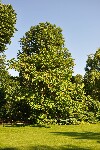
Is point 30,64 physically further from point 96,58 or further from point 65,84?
point 96,58

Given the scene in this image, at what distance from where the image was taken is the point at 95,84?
7550 centimetres

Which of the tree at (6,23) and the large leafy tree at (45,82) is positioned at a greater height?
the tree at (6,23)

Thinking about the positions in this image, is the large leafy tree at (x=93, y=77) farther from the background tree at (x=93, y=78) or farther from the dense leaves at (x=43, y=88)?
the dense leaves at (x=43, y=88)

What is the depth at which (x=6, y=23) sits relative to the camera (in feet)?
180

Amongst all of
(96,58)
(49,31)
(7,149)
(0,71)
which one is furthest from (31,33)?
(7,149)

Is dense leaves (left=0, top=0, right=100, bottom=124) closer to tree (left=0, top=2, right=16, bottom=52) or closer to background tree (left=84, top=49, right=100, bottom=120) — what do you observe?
tree (left=0, top=2, right=16, bottom=52)

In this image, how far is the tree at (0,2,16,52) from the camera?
5450 cm

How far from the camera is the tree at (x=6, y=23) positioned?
54.5 metres

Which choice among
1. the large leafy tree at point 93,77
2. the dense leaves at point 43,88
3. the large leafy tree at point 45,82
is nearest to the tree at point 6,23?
the dense leaves at point 43,88

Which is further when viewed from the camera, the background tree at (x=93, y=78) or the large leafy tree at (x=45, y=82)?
the background tree at (x=93, y=78)

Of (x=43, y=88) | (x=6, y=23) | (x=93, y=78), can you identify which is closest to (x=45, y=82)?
(x=43, y=88)

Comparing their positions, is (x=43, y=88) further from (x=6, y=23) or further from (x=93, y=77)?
(x=93, y=77)

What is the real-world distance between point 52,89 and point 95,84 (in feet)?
104

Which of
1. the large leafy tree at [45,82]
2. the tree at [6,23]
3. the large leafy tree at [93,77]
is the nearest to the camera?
the large leafy tree at [45,82]
